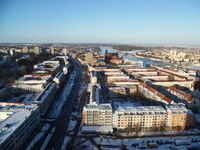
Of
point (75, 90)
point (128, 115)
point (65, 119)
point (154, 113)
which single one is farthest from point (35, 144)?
point (75, 90)

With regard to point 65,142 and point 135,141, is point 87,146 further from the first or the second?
point 135,141

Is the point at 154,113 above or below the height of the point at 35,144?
above

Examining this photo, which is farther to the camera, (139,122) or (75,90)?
(75,90)

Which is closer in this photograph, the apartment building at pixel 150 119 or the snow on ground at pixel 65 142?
the snow on ground at pixel 65 142

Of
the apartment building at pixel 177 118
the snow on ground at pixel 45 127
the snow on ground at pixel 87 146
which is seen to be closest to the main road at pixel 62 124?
the snow on ground at pixel 45 127

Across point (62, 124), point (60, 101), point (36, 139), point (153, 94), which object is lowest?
point (36, 139)

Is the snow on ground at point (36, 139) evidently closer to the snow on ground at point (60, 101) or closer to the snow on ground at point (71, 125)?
the snow on ground at point (71, 125)

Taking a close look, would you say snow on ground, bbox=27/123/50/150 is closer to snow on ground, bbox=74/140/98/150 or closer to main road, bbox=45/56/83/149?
main road, bbox=45/56/83/149

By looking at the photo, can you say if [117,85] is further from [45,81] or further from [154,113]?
[154,113]

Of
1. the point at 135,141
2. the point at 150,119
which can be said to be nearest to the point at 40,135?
the point at 135,141

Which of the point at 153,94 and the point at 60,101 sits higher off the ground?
the point at 153,94

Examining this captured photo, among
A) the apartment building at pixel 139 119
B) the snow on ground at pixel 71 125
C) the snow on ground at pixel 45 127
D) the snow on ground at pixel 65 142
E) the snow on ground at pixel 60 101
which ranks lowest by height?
the snow on ground at pixel 65 142
